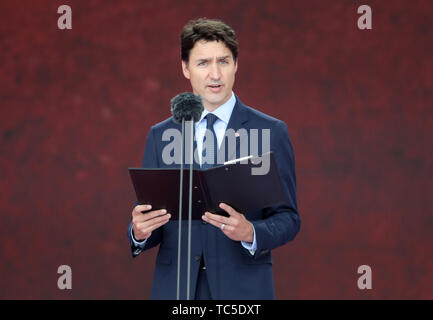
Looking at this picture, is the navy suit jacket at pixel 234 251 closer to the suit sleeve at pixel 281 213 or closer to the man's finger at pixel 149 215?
the suit sleeve at pixel 281 213

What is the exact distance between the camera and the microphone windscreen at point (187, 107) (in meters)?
1.54

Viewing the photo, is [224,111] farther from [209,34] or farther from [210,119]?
[209,34]

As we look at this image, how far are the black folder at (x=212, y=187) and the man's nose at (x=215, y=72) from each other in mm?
498

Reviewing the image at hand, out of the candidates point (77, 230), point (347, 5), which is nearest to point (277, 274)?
point (77, 230)

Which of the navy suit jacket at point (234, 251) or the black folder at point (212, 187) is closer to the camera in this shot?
the black folder at point (212, 187)

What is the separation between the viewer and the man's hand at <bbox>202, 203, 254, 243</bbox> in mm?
1621

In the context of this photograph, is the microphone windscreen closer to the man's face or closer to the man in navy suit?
the man in navy suit

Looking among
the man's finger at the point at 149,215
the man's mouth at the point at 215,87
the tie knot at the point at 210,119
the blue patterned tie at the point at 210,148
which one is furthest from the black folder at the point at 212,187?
the man's mouth at the point at 215,87

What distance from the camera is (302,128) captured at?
364 centimetres

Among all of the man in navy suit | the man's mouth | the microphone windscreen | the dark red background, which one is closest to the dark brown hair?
the man in navy suit
